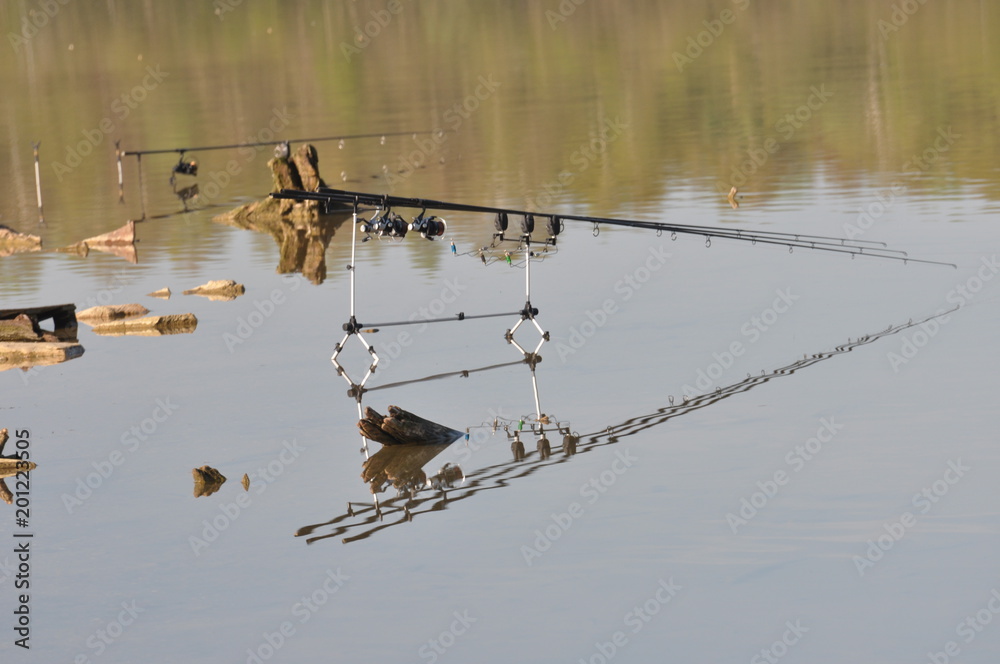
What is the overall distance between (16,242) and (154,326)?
38.1 feet

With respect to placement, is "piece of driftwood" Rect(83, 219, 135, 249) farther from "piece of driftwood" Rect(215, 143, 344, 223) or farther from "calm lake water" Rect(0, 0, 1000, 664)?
"piece of driftwood" Rect(215, 143, 344, 223)

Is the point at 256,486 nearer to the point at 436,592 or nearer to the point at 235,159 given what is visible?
the point at 436,592

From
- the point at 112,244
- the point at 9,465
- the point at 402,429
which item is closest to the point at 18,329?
the point at 9,465

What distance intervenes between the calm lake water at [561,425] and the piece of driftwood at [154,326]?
24cm

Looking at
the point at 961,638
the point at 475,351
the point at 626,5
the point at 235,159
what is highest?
the point at 626,5

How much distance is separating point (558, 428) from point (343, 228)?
1686 cm

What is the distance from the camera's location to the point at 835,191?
3281 cm

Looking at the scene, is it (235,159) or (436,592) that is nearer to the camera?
(436,592)

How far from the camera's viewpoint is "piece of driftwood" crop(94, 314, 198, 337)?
75.8 ft

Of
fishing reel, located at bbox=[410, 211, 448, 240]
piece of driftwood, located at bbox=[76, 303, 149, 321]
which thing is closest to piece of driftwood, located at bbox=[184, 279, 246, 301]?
piece of driftwood, located at bbox=[76, 303, 149, 321]

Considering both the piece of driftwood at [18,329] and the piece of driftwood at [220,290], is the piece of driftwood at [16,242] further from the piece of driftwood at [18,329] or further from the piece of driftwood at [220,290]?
the piece of driftwood at [18,329]

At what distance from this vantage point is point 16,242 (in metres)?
33.5

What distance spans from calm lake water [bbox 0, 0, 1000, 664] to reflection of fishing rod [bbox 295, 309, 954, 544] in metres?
0.05

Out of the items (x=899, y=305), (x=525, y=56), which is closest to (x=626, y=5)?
(x=525, y=56)
